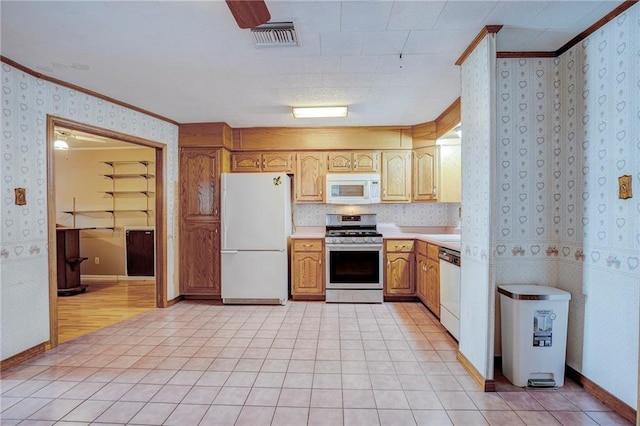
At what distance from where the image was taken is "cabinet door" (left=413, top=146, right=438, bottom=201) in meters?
4.05

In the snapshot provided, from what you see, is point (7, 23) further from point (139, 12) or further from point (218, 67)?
point (218, 67)

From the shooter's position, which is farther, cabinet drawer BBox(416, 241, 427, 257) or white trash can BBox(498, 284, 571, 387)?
cabinet drawer BBox(416, 241, 427, 257)

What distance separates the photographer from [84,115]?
2934mm

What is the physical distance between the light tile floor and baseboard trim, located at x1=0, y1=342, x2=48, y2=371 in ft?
0.24

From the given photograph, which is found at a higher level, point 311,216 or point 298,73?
point 298,73

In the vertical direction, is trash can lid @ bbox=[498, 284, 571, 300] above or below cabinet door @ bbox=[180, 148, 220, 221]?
below

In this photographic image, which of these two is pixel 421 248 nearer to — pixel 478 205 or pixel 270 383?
pixel 478 205

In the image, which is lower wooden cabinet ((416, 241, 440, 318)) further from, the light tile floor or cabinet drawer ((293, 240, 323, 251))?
cabinet drawer ((293, 240, 323, 251))

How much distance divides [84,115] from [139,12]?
5.67ft

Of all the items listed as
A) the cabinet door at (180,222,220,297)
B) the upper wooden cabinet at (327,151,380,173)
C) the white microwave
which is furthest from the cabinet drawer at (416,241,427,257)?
the cabinet door at (180,222,220,297)

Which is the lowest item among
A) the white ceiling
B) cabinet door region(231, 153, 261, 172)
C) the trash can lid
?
the trash can lid

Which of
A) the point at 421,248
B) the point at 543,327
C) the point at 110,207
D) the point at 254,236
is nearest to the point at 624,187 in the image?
the point at 543,327

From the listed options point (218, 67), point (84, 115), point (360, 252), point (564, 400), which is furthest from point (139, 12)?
point (564, 400)

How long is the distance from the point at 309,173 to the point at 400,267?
1.78 m
